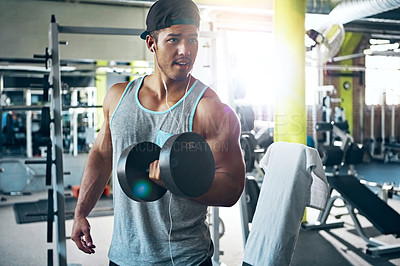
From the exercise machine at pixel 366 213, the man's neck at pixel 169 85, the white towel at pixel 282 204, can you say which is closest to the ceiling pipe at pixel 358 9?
the exercise machine at pixel 366 213

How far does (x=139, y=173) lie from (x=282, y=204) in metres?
1.40

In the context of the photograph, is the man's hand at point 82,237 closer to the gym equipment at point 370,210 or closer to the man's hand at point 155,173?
the man's hand at point 155,173

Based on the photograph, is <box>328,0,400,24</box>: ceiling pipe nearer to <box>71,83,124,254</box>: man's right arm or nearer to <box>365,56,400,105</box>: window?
<box>71,83,124,254</box>: man's right arm

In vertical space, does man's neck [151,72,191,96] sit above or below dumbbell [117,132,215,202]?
above

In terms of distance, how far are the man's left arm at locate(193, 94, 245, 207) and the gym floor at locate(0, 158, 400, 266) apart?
2.11 meters

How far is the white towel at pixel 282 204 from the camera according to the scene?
6.88 feet

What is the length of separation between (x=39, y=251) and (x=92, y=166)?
94.2 inches

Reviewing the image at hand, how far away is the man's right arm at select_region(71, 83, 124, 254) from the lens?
3.70 feet

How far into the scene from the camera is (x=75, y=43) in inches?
214

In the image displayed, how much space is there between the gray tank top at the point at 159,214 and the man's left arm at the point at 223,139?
31 millimetres

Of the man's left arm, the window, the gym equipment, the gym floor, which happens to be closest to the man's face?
the man's left arm

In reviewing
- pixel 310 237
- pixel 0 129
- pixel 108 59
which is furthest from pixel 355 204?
pixel 0 129

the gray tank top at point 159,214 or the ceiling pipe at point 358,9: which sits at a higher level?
the ceiling pipe at point 358,9

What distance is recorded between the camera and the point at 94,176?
118 cm
